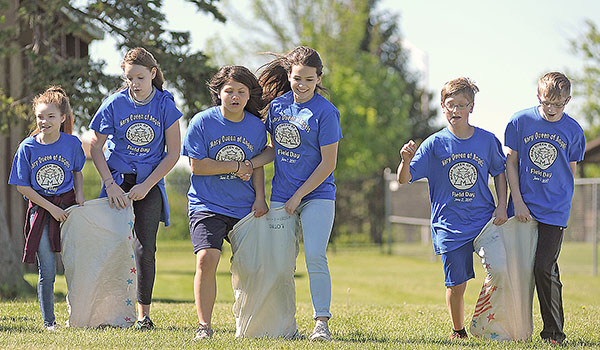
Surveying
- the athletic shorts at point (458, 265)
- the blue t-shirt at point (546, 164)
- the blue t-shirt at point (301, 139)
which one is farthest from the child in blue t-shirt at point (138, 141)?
the blue t-shirt at point (546, 164)

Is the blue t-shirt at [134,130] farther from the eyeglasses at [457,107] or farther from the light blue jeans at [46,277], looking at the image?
the eyeglasses at [457,107]

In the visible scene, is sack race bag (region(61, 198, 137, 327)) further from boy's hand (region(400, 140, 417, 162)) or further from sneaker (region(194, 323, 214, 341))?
boy's hand (region(400, 140, 417, 162))

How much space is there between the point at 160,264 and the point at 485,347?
47.6 ft

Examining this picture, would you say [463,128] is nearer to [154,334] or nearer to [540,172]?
[540,172]

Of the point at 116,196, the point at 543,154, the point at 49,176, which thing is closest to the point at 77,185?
the point at 49,176

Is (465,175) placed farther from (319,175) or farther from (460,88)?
(319,175)

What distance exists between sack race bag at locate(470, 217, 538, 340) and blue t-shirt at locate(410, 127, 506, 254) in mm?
123

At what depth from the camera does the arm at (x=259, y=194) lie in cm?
584

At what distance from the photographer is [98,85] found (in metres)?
12.2

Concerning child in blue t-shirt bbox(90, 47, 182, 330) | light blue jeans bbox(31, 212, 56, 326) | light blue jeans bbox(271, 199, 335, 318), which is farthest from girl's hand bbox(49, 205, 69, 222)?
light blue jeans bbox(271, 199, 335, 318)

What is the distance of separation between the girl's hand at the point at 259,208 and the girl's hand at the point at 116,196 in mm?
961

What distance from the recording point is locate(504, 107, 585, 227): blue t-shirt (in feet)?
19.4

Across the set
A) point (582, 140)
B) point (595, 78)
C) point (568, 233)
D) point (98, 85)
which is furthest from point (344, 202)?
point (582, 140)

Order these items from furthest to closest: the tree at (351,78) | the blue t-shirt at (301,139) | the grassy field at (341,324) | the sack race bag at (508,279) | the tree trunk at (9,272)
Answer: the tree at (351,78) < the tree trunk at (9,272) < the sack race bag at (508,279) < the blue t-shirt at (301,139) < the grassy field at (341,324)
